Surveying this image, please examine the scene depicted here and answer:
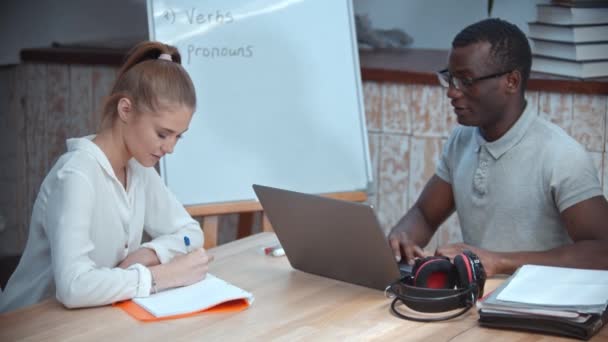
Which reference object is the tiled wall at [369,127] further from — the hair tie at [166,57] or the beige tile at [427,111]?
the hair tie at [166,57]

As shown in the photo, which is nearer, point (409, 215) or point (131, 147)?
point (131, 147)

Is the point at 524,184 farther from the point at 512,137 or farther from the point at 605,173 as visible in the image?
the point at 605,173

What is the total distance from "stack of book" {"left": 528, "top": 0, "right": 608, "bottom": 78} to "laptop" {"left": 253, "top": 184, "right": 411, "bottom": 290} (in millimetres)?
1217

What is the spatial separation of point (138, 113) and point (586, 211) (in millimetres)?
1013

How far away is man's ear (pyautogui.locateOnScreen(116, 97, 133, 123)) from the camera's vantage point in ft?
5.76

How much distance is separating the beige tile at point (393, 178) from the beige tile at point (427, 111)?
0.30 ft

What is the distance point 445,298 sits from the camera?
1493mm

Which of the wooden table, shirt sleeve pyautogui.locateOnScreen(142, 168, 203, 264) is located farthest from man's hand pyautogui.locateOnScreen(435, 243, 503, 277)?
shirt sleeve pyautogui.locateOnScreen(142, 168, 203, 264)

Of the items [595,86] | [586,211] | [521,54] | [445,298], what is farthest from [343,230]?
[595,86]

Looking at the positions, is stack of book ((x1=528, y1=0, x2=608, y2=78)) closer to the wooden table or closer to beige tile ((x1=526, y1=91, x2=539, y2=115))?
beige tile ((x1=526, y1=91, x2=539, y2=115))

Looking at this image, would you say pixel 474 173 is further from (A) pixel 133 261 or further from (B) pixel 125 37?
(B) pixel 125 37

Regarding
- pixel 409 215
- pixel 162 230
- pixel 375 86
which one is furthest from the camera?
pixel 375 86

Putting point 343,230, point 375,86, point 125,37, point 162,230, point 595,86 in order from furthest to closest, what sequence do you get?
point 125,37 → point 375,86 → point 595,86 → point 162,230 → point 343,230

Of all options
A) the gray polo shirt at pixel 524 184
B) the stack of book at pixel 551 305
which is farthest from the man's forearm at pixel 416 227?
the stack of book at pixel 551 305
